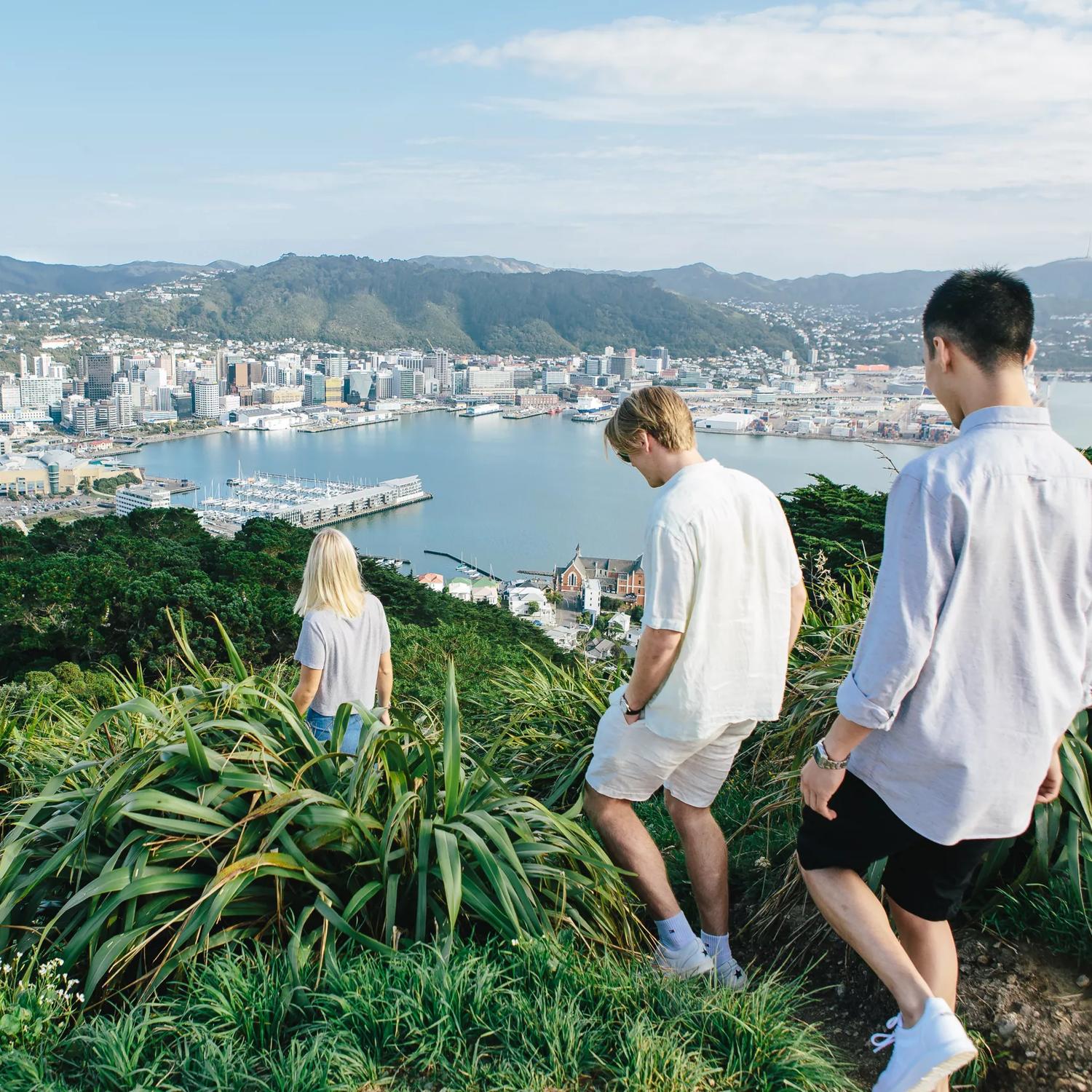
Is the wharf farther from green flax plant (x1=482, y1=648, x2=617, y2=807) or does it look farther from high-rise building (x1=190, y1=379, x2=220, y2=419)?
green flax plant (x1=482, y1=648, x2=617, y2=807)

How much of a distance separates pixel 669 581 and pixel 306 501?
34.5 meters

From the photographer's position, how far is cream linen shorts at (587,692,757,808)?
4.31 ft

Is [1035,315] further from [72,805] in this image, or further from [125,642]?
[125,642]

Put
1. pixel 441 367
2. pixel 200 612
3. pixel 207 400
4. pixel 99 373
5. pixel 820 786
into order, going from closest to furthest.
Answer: pixel 820 786 → pixel 200 612 → pixel 207 400 → pixel 99 373 → pixel 441 367

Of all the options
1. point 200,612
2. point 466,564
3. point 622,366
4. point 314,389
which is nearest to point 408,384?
point 314,389

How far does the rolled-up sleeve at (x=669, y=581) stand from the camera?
1226mm

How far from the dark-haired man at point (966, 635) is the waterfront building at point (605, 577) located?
62.9ft

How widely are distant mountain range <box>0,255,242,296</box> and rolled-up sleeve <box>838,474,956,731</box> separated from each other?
145 meters

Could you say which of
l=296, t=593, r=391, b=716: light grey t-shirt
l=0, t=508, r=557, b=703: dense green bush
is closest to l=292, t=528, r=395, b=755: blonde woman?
l=296, t=593, r=391, b=716: light grey t-shirt

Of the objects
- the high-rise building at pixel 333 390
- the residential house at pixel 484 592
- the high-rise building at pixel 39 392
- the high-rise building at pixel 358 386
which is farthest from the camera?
the high-rise building at pixel 358 386

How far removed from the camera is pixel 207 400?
64938 mm

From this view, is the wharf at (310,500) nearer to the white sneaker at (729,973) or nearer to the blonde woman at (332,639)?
the blonde woman at (332,639)

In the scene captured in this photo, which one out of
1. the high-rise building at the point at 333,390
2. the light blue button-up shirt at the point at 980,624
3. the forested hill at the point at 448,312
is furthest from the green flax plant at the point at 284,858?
the forested hill at the point at 448,312

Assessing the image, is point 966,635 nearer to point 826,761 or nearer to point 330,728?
point 826,761
